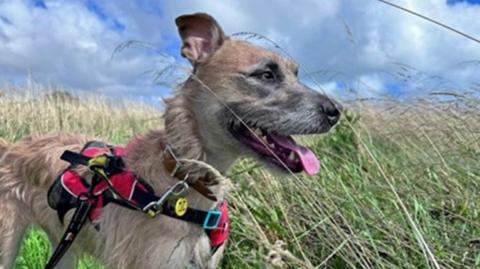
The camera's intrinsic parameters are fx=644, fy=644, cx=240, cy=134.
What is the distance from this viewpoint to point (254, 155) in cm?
344

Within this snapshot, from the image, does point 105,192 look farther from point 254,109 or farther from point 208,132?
point 254,109

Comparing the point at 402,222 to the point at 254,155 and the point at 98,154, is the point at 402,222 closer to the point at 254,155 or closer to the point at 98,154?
the point at 254,155

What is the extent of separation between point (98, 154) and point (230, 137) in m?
0.85

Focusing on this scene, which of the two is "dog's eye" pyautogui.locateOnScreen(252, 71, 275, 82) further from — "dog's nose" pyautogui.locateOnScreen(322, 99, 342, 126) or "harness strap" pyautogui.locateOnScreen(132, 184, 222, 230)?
"harness strap" pyautogui.locateOnScreen(132, 184, 222, 230)

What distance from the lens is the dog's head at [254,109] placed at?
3.44 m

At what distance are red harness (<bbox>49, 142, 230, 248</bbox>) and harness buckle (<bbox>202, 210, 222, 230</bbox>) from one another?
0.05 feet

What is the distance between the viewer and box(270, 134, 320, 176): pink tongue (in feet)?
10.6

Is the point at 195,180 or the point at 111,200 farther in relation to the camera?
the point at 111,200

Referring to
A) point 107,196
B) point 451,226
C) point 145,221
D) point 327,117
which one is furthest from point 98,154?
point 451,226

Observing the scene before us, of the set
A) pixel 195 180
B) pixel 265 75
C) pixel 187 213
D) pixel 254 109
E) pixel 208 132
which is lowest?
pixel 187 213

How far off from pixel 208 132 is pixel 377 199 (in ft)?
4.20

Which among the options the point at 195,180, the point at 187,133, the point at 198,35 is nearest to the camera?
the point at 195,180

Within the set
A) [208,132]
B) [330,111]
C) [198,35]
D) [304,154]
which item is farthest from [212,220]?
[198,35]

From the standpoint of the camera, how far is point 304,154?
3.31 m
